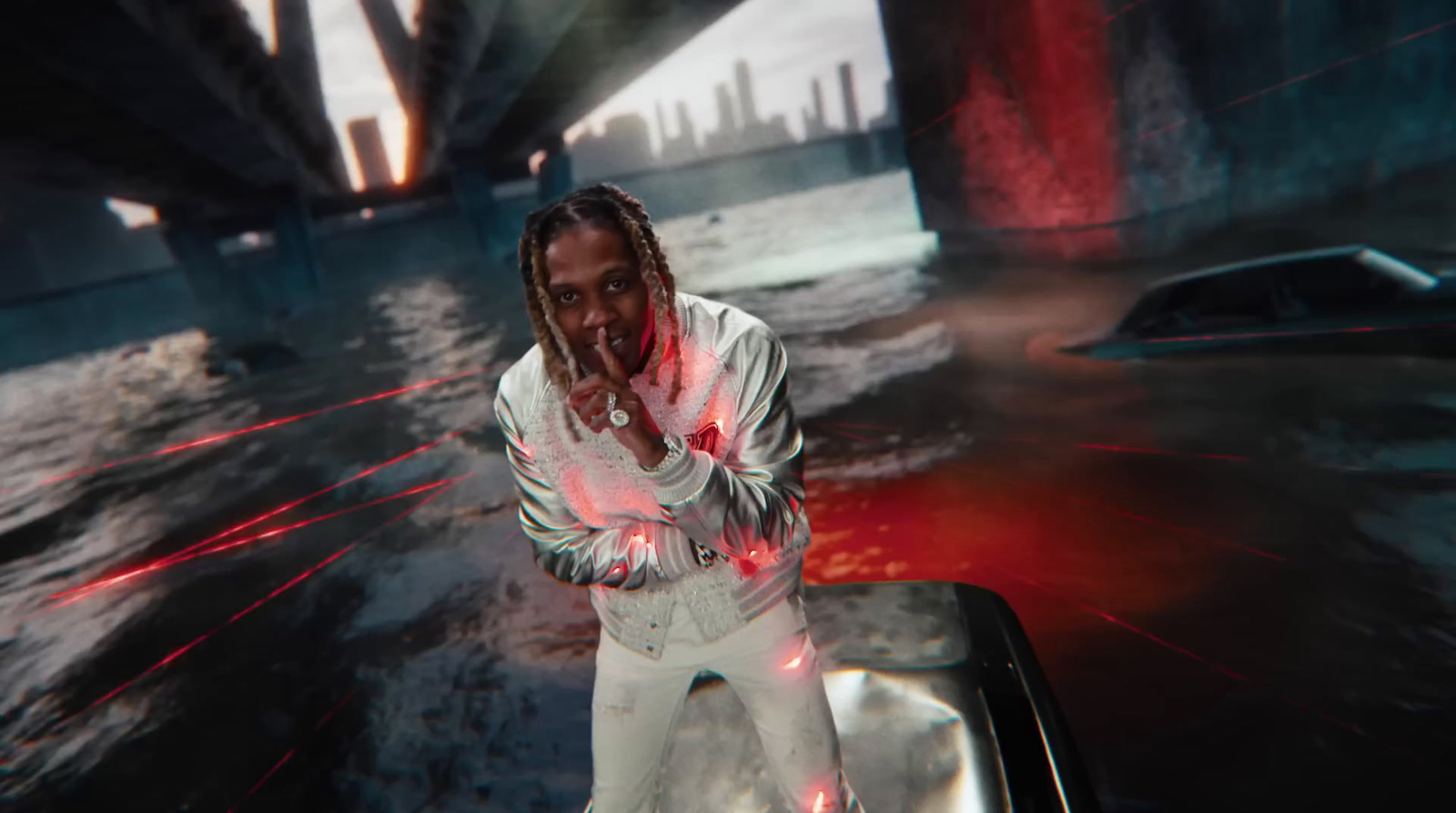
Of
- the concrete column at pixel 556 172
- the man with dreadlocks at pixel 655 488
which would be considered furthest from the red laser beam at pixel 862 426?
the concrete column at pixel 556 172

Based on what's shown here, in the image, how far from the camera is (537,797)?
3.09 m

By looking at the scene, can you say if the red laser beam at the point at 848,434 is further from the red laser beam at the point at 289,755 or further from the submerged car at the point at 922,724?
the red laser beam at the point at 289,755

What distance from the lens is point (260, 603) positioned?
17.8 feet

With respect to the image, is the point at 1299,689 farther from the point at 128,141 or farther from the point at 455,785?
the point at 128,141

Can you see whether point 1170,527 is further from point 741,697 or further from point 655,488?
point 655,488

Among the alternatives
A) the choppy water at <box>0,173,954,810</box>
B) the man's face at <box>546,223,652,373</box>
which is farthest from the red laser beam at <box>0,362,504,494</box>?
the man's face at <box>546,223,652,373</box>

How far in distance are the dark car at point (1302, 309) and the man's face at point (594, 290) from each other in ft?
23.8

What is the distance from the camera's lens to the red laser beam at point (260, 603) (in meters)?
4.57

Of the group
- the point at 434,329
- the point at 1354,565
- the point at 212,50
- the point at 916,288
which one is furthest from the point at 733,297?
the point at 1354,565

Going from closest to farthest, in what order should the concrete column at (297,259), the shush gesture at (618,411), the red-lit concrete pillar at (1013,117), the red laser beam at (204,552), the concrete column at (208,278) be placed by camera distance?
the shush gesture at (618,411) → the red laser beam at (204,552) → the red-lit concrete pillar at (1013,117) → the concrete column at (297,259) → the concrete column at (208,278)

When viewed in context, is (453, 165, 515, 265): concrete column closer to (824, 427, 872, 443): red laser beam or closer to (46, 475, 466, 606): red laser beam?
(46, 475, 466, 606): red laser beam

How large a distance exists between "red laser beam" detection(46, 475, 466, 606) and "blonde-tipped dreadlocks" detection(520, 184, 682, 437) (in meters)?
6.30

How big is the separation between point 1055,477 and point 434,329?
696 inches

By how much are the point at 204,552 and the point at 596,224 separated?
7.08 metres
